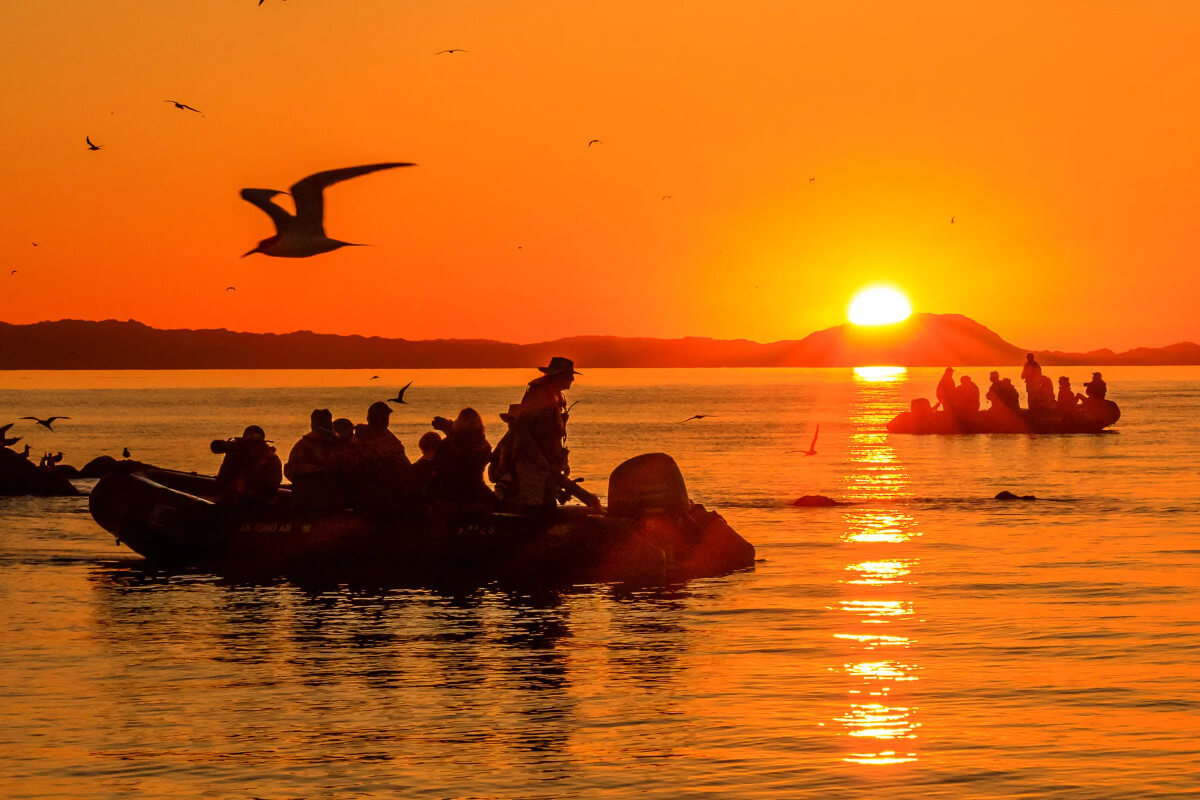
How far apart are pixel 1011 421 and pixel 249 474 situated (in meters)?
60.9

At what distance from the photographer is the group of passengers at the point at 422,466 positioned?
21.5m

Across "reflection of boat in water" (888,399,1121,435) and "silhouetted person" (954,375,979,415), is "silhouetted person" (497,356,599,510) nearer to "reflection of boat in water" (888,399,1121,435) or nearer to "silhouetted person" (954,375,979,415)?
"reflection of boat in water" (888,399,1121,435)

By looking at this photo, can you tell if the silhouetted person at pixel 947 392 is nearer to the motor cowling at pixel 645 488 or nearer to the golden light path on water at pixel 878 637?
the golden light path on water at pixel 878 637

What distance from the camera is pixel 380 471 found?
23062 mm

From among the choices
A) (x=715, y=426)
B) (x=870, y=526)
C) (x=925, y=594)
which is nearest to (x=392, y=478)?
(x=925, y=594)

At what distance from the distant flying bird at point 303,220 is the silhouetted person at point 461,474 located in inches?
153

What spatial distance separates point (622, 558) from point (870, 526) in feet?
46.1

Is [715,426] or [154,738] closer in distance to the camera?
[154,738]

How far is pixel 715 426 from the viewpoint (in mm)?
112250

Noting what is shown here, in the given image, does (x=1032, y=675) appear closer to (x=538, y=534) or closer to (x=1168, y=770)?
(x=1168, y=770)

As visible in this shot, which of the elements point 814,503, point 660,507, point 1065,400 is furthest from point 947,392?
point 660,507

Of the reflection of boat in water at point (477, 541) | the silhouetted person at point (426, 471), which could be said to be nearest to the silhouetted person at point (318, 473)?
the reflection of boat in water at point (477, 541)

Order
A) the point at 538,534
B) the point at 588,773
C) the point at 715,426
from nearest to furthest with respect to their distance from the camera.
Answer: the point at 588,773
the point at 538,534
the point at 715,426

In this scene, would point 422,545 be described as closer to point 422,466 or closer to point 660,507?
point 422,466
